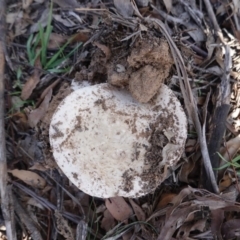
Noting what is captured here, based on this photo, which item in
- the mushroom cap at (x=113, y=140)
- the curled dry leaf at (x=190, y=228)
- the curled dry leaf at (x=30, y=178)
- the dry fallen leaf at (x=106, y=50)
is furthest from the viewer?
the curled dry leaf at (x=30, y=178)

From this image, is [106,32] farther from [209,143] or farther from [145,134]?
[209,143]

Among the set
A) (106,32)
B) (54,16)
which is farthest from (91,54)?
(54,16)

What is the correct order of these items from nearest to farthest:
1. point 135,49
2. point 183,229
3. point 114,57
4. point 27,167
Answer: point 135,49 → point 114,57 → point 183,229 → point 27,167

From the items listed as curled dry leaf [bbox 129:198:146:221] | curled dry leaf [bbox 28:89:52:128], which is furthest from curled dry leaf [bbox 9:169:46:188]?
curled dry leaf [bbox 129:198:146:221]

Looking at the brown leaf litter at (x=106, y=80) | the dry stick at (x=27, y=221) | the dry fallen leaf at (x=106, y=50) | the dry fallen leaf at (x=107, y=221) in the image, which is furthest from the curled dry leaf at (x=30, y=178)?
the dry fallen leaf at (x=106, y=50)

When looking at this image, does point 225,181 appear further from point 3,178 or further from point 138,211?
point 3,178

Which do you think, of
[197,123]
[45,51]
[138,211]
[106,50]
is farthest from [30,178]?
[197,123]

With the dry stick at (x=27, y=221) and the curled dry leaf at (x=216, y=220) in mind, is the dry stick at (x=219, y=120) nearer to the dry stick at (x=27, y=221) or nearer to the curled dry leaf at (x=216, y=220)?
the curled dry leaf at (x=216, y=220)
